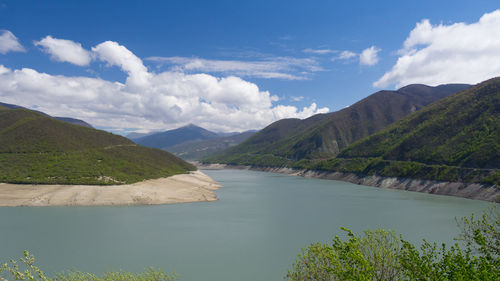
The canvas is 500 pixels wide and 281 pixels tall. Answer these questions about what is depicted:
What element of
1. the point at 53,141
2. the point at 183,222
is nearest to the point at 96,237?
the point at 183,222

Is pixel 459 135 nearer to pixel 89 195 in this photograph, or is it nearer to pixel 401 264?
pixel 401 264

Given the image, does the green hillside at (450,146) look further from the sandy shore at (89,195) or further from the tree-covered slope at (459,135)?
the sandy shore at (89,195)

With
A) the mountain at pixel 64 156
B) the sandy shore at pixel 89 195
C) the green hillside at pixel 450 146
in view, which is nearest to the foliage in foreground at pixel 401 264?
the sandy shore at pixel 89 195

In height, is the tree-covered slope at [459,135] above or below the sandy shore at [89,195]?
above

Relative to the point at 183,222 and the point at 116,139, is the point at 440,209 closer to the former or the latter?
the point at 183,222

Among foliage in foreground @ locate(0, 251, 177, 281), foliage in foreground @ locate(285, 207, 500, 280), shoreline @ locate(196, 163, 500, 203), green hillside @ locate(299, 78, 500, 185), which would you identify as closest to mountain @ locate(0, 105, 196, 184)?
foliage in foreground @ locate(0, 251, 177, 281)

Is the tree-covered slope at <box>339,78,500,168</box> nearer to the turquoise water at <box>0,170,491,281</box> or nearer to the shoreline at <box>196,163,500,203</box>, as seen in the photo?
the shoreline at <box>196,163,500,203</box>
